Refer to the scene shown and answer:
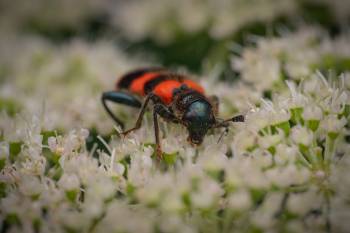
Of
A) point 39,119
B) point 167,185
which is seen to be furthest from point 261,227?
point 39,119

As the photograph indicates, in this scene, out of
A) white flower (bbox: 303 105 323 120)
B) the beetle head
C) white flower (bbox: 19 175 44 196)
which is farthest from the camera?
the beetle head

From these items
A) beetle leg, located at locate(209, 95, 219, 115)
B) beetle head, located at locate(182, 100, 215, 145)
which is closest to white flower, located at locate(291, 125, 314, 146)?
beetle head, located at locate(182, 100, 215, 145)

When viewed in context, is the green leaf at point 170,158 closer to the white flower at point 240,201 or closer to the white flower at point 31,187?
the white flower at point 240,201

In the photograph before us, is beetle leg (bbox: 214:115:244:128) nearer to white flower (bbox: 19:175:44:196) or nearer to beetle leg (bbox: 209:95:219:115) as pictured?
beetle leg (bbox: 209:95:219:115)

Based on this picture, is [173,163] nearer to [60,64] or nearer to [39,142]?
[39,142]

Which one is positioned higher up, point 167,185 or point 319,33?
point 319,33

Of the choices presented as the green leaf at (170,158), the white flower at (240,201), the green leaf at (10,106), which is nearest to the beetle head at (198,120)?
the green leaf at (170,158)
